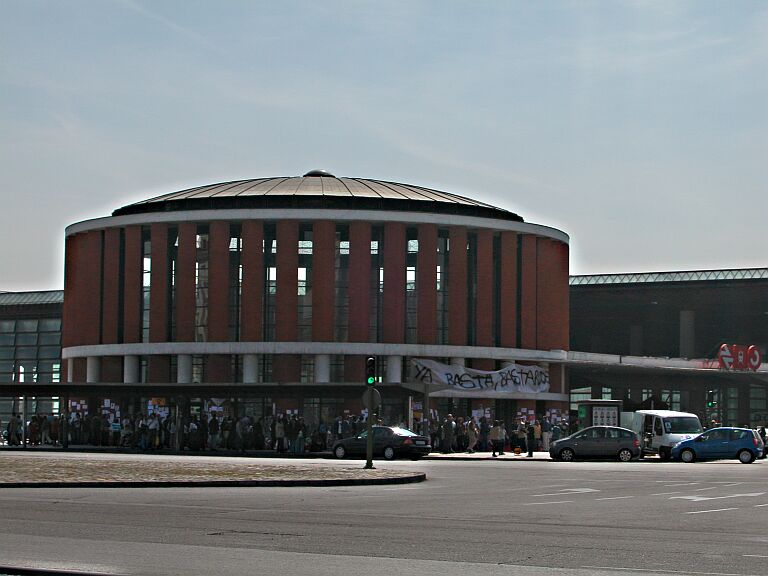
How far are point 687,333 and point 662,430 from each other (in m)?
57.0

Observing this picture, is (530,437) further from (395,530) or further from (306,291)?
(395,530)

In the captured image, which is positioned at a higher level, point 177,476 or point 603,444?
point 177,476

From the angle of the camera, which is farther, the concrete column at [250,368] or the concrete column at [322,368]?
the concrete column at [250,368]

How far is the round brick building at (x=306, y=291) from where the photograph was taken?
7025cm

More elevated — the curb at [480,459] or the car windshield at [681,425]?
the car windshield at [681,425]

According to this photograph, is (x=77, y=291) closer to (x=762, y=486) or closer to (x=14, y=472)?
(x=14, y=472)

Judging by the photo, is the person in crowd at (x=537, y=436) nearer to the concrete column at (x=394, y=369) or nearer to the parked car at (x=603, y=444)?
the parked car at (x=603, y=444)

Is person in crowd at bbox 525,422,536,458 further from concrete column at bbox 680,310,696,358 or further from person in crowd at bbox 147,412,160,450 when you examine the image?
concrete column at bbox 680,310,696,358

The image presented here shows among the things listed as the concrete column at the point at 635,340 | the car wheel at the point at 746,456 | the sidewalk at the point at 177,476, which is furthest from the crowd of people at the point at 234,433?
the concrete column at the point at 635,340

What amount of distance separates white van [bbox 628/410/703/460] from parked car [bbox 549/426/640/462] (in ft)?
7.69

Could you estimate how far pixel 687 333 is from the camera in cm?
10706

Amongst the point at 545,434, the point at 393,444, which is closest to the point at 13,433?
the point at 393,444

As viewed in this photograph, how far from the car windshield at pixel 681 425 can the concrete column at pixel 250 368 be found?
2565 centimetres

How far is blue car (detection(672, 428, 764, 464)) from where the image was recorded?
4725cm
